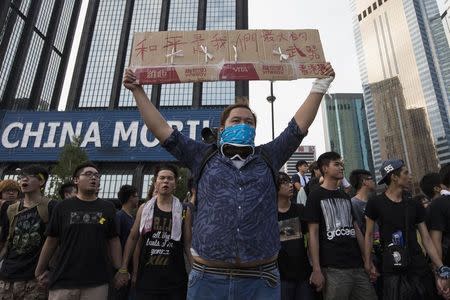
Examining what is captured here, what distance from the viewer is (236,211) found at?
189cm

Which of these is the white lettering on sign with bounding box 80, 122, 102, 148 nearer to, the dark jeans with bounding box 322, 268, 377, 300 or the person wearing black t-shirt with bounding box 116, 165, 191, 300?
the person wearing black t-shirt with bounding box 116, 165, 191, 300

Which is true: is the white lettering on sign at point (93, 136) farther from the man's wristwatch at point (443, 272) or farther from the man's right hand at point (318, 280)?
the man's wristwatch at point (443, 272)

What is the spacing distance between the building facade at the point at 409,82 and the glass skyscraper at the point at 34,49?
96488 mm

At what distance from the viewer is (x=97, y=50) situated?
5622cm

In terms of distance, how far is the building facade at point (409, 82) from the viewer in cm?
9962

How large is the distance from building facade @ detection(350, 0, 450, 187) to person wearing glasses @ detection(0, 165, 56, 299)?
106 metres

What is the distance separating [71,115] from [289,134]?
41.3 m

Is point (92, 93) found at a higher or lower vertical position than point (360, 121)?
lower

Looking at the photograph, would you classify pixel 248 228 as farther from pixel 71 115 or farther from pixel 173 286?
pixel 71 115

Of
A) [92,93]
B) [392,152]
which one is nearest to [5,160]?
[92,93]

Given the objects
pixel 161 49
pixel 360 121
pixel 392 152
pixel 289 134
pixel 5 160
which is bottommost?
pixel 289 134

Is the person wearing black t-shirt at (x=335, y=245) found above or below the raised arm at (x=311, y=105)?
A: below

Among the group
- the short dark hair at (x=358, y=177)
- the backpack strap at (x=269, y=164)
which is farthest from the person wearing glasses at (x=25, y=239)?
the short dark hair at (x=358, y=177)

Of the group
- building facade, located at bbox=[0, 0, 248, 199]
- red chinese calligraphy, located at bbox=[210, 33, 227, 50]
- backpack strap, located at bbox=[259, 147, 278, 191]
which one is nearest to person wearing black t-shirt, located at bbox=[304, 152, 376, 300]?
backpack strap, located at bbox=[259, 147, 278, 191]
